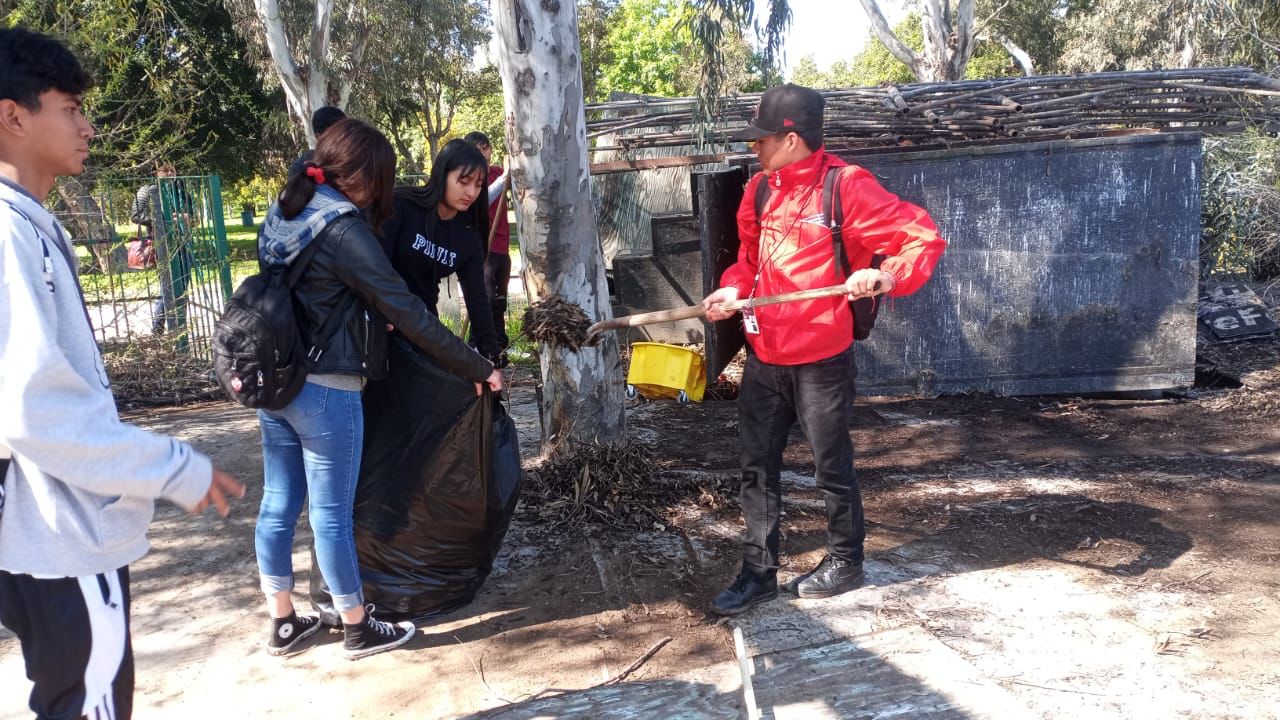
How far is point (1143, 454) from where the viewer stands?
545 cm

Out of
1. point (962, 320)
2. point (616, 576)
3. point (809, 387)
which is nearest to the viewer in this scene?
point (809, 387)

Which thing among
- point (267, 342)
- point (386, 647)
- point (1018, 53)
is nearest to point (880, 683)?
point (386, 647)

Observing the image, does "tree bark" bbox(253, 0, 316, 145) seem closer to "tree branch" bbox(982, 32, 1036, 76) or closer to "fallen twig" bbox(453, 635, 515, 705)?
"fallen twig" bbox(453, 635, 515, 705)

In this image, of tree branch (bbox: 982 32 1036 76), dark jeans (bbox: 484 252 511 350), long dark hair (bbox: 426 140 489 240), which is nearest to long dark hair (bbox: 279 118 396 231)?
long dark hair (bbox: 426 140 489 240)

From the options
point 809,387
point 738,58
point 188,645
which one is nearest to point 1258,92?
point 738,58

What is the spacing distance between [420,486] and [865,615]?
175 centimetres

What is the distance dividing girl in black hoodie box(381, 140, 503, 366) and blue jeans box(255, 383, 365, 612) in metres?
0.77

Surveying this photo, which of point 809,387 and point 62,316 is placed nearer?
point 62,316

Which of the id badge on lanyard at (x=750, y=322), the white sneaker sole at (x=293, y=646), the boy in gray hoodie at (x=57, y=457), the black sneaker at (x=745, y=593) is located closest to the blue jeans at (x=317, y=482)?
the white sneaker sole at (x=293, y=646)

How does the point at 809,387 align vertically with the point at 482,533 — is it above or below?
above

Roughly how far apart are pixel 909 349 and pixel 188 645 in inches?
199

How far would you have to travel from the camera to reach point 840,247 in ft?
11.1

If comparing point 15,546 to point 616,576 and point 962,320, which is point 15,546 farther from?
point 962,320

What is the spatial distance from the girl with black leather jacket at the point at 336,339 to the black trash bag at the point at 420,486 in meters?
0.21
